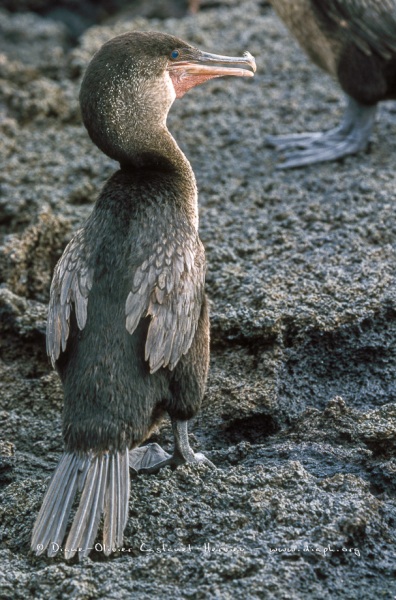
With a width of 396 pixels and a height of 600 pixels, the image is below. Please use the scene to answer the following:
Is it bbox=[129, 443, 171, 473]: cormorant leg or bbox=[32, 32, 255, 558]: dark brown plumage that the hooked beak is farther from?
bbox=[129, 443, 171, 473]: cormorant leg

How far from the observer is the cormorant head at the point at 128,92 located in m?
3.11

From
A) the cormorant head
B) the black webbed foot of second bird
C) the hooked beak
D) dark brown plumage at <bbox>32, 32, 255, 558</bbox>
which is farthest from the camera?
the hooked beak

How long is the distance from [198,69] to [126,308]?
0.99 m

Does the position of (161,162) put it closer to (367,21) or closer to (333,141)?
(333,141)

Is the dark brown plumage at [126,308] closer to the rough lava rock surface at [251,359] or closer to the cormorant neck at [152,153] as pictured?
the cormorant neck at [152,153]

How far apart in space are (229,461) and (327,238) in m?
1.36

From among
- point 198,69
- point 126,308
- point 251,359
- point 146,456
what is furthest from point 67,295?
point 198,69

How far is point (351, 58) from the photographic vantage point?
15.9 feet

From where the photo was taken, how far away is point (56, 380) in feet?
11.5

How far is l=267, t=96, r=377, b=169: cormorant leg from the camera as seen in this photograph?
4.85m

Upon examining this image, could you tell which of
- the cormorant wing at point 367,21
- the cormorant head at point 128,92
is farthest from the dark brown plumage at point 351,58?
the cormorant head at point 128,92

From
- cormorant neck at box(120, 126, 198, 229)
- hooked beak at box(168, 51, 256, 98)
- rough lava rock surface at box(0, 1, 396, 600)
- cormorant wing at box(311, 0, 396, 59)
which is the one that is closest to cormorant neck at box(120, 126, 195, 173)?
cormorant neck at box(120, 126, 198, 229)

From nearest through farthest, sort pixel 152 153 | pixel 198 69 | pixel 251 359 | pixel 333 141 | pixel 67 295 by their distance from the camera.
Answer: pixel 67 295 < pixel 152 153 < pixel 198 69 < pixel 251 359 < pixel 333 141

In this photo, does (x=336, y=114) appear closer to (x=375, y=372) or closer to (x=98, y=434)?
(x=375, y=372)
